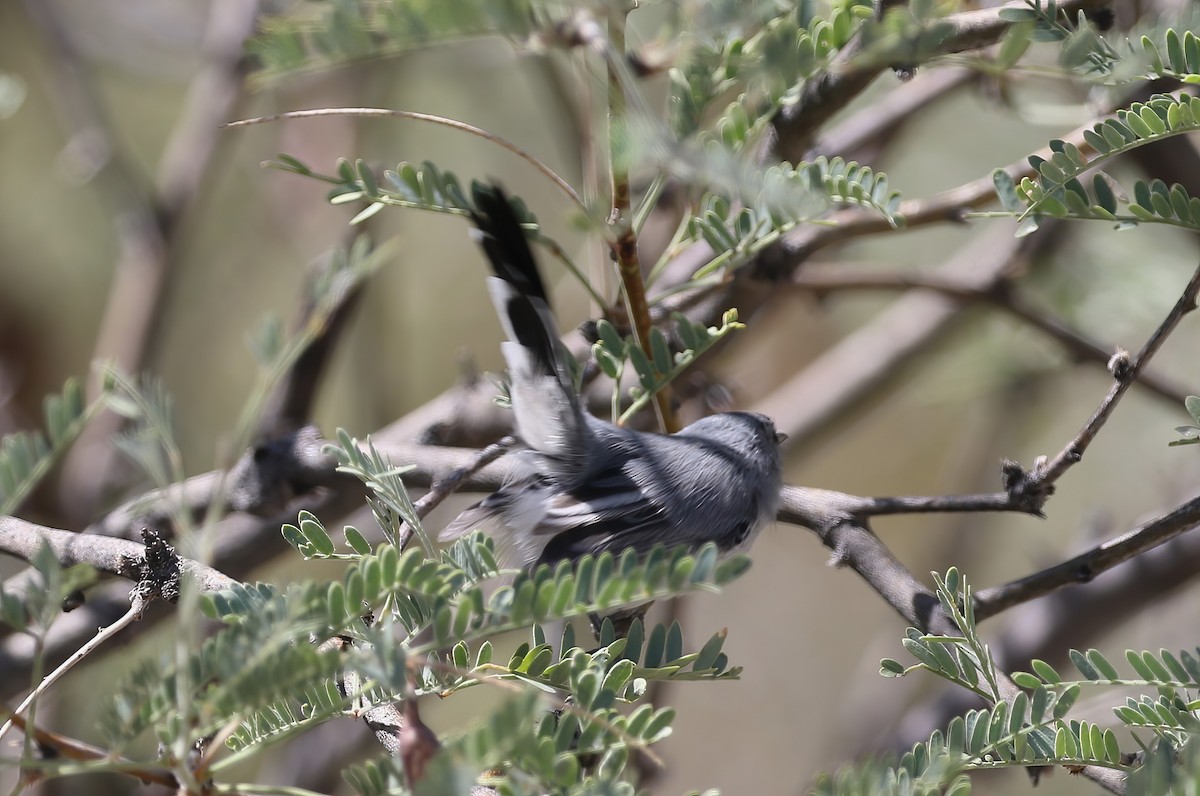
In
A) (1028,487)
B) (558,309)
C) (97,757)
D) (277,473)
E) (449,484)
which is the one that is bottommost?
(1028,487)

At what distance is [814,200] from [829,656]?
3.09 m

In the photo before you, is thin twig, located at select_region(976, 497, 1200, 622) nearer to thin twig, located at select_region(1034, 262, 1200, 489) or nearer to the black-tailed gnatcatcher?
thin twig, located at select_region(1034, 262, 1200, 489)

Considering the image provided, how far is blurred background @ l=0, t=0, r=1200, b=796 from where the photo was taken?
2.25 meters

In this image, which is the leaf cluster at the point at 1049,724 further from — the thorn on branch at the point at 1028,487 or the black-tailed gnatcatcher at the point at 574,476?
the black-tailed gnatcatcher at the point at 574,476

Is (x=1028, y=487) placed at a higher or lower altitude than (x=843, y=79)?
lower

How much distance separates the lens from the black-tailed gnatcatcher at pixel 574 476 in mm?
1126

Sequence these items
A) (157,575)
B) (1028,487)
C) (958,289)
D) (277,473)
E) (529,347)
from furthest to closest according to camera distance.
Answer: (958,289), (277,473), (529,347), (1028,487), (157,575)

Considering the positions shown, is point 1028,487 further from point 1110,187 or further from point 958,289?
point 958,289

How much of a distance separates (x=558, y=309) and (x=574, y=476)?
1757 millimetres

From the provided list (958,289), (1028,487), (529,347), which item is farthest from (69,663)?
(958,289)

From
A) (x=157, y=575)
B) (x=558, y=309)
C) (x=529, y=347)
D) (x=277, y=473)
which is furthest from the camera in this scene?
(x=558, y=309)

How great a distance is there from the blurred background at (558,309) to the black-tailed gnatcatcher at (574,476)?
17.7 inches

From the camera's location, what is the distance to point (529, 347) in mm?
1149

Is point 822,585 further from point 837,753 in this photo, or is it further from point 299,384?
point 299,384
